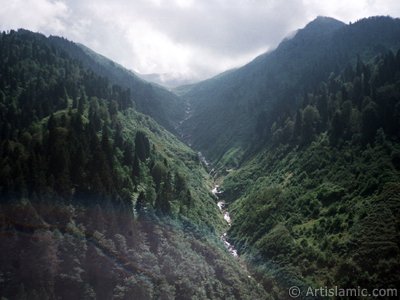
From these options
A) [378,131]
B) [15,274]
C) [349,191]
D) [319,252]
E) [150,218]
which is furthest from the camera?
Result: [378,131]

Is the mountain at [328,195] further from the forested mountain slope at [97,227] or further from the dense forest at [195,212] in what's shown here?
the forested mountain slope at [97,227]

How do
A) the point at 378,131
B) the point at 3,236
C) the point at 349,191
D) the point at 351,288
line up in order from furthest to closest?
1. the point at 378,131
2. the point at 349,191
3. the point at 351,288
4. the point at 3,236

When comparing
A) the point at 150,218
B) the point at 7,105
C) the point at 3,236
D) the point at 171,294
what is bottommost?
the point at 171,294

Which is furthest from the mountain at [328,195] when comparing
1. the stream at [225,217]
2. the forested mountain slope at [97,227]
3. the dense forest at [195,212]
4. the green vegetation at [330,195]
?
the forested mountain slope at [97,227]

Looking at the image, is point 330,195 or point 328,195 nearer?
point 330,195

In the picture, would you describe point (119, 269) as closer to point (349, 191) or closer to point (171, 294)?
point (171, 294)

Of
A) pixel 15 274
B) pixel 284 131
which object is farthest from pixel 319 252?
pixel 284 131

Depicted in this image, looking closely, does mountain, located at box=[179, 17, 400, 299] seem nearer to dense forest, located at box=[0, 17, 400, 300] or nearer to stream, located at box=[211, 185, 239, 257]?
dense forest, located at box=[0, 17, 400, 300]

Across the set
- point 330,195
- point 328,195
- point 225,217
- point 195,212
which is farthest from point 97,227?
point 225,217

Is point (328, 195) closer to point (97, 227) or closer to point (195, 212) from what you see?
point (195, 212)
